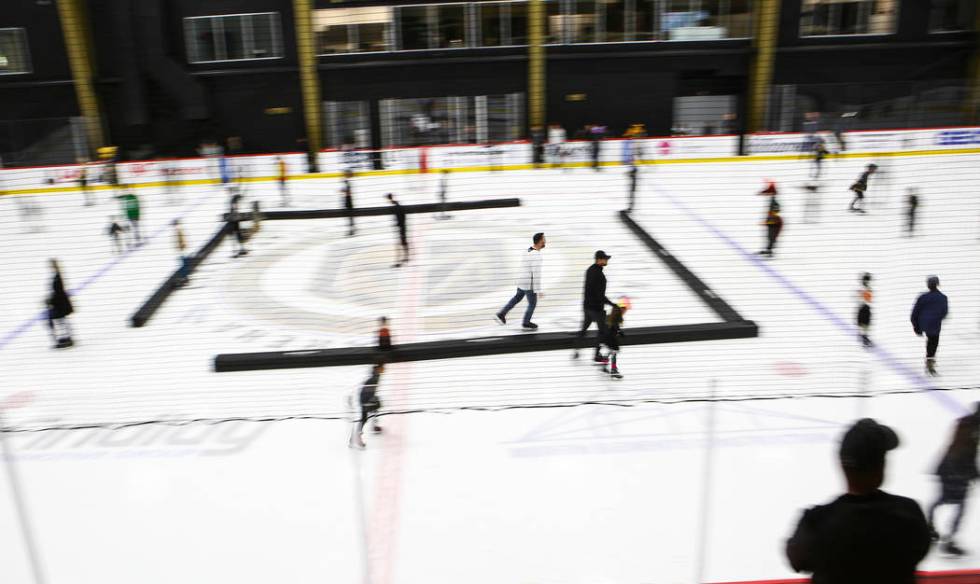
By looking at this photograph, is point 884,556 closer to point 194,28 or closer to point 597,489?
point 597,489

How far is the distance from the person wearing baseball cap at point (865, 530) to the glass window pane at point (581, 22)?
22.0 m

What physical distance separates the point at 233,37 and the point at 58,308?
16317 mm

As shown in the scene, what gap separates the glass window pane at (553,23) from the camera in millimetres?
21906

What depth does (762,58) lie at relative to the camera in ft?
71.9

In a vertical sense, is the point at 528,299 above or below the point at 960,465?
below

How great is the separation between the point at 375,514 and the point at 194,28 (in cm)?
2161

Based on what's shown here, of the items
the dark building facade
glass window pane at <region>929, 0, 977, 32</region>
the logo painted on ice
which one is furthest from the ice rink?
glass window pane at <region>929, 0, 977, 32</region>

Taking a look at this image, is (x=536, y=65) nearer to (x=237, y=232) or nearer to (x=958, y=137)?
(x=958, y=137)

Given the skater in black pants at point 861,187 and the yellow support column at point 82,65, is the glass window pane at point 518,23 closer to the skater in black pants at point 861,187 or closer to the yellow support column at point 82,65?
the skater in black pants at point 861,187

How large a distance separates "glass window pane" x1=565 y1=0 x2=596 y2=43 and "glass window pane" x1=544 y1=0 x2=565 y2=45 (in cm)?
22

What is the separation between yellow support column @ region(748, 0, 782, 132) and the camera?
21516 millimetres

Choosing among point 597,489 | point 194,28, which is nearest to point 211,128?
point 194,28

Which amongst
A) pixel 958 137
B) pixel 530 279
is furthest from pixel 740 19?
pixel 530 279

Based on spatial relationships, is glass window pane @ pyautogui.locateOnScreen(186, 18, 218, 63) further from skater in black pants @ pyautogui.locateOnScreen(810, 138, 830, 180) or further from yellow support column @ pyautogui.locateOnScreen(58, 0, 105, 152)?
skater in black pants @ pyautogui.locateOnScreen(810, 138, 830, 180)
